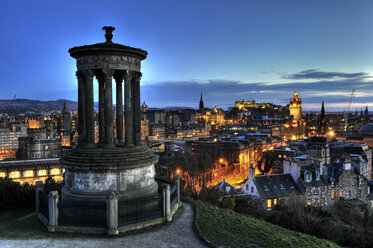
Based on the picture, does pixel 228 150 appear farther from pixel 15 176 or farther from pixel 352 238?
pixel 352 238

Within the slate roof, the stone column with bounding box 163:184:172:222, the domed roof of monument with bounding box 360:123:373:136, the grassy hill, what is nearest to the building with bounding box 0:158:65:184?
the slate roof

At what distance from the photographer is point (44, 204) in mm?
16016

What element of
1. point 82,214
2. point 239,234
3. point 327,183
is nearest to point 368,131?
point 327,183

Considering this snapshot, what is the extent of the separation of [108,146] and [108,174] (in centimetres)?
177

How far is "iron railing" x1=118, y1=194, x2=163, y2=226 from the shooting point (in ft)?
48.8

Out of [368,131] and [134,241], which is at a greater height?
[134,241]

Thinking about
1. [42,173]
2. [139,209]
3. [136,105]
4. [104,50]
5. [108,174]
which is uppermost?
[104,50]

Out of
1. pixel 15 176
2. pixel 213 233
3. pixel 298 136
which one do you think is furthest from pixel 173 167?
pixel 298 136

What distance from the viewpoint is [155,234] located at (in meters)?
14.3

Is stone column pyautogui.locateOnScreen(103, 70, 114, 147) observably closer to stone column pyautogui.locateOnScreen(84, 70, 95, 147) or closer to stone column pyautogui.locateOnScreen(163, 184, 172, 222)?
stone column pyautogui.locateOnScreen(84, 70, 95, 147)

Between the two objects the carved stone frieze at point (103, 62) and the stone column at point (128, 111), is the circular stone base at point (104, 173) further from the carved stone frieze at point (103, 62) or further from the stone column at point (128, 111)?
the carved stone frieze at point (103, 62)

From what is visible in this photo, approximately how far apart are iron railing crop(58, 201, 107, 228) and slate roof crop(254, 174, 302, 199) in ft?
95.8

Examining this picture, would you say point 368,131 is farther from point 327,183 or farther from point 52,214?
point 52,214

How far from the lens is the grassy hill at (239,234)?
1382 centimetres
